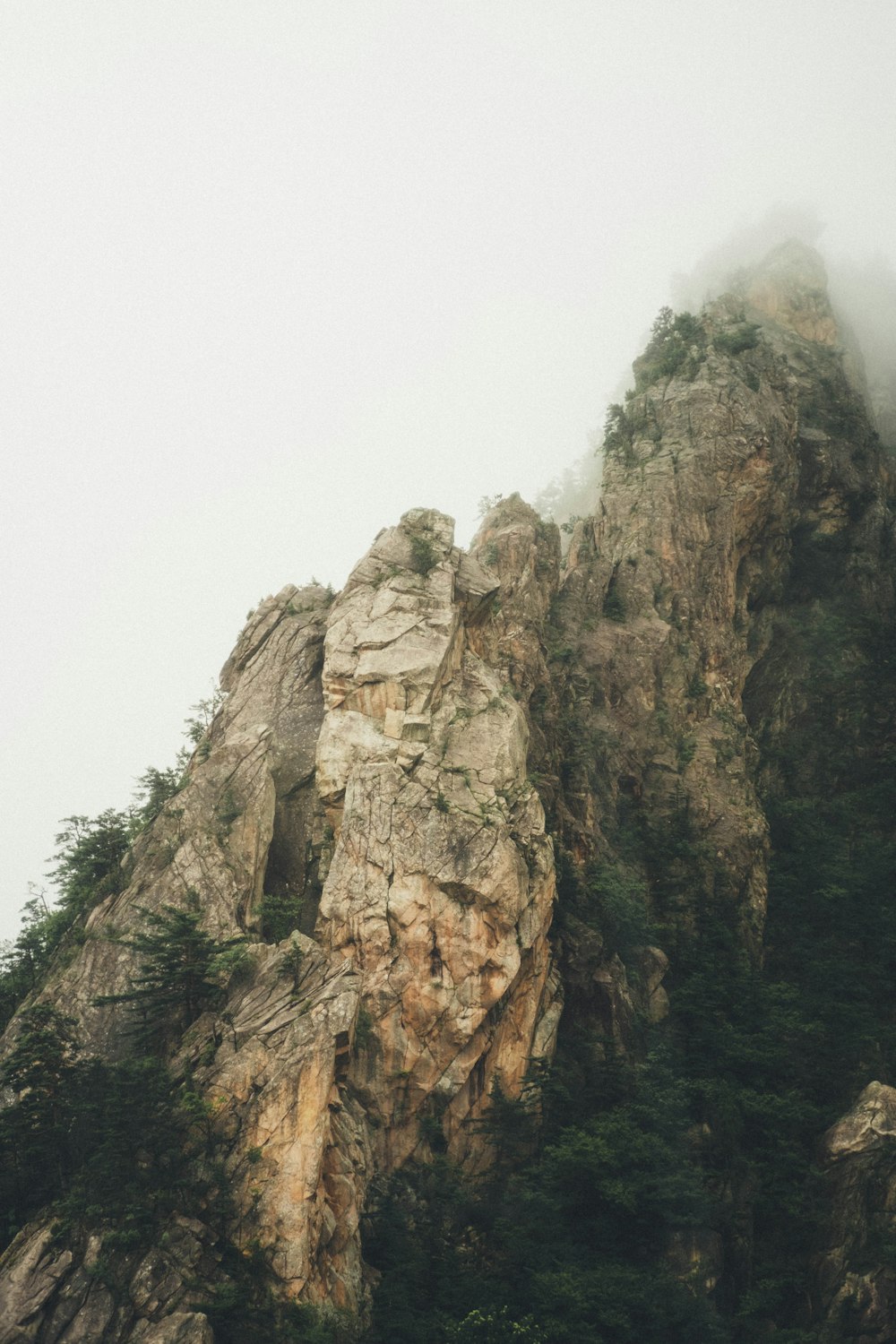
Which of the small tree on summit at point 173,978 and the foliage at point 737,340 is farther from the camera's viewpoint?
the foliage at point 737,340

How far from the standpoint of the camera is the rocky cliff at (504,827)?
2811cm

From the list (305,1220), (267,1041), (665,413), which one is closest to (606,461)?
(665,413)

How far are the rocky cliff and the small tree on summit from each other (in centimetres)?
83

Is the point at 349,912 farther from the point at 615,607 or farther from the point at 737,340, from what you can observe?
the point at 737,340

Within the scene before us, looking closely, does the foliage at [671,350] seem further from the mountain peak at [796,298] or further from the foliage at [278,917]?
the foliage at [278,917]

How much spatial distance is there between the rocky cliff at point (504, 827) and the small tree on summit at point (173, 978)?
2.71ft

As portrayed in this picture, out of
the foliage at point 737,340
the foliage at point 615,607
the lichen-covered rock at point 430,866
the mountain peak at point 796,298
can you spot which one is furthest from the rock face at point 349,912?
the mountain peak at point 796,298

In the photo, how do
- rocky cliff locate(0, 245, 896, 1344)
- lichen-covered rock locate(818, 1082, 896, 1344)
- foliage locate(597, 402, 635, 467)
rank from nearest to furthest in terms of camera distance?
rocky cliff locate(0, 245, 896, 1344), lichen-covered rock locate(818, 1082, 896, 1344), foliage locate(597, 402, 635, 467)

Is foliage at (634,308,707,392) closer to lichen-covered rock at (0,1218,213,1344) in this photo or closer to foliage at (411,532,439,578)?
foliage at (411,532,439,578)

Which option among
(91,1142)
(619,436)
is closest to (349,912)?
(91,1142)

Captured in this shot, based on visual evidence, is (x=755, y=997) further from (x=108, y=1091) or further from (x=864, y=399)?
(x=864, y=399)

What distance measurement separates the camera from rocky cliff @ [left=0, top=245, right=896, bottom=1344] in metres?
28.1

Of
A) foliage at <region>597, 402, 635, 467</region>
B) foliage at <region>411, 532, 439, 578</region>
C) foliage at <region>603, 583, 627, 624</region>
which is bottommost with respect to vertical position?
foliage at <region>411, 532, 439, 578</region>

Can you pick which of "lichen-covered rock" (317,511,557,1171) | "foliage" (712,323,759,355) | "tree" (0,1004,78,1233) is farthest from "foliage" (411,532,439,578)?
"foliage" (712,323,759,355)
